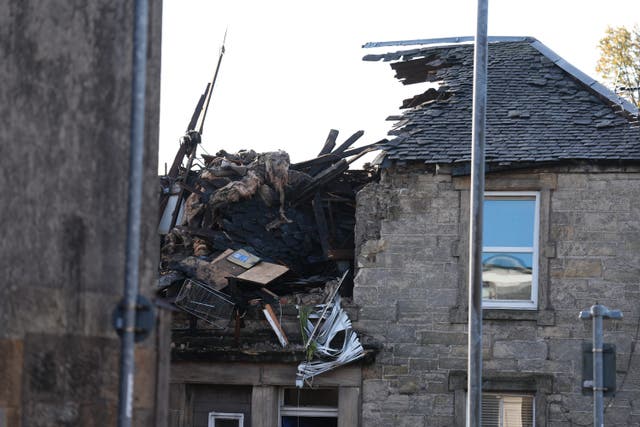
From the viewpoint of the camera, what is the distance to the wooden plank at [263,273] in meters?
19.1

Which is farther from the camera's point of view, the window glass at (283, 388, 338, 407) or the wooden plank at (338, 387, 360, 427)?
the window glass at (283, 388, 338, 407)

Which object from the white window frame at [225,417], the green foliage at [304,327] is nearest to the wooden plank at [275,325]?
the green foliage at [304,327]

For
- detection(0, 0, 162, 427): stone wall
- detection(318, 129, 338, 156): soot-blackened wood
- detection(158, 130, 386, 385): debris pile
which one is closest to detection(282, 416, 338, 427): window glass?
detection(158, 130, 386, 385): debris pile

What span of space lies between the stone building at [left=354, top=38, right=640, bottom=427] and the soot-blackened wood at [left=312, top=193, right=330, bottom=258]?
1.26 meters

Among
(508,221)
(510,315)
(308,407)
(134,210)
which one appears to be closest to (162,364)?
(134,210)

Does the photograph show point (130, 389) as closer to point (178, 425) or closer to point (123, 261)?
point (123, 261)

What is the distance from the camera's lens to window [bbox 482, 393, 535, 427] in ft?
60.3

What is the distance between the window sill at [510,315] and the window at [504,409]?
1.05 metres

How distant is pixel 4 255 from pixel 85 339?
880 mm

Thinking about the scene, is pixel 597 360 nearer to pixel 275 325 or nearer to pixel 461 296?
pixel 461 296

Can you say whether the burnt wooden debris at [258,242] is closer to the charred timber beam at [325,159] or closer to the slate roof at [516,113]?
the charred timber beam at [325,159]

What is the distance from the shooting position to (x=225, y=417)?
19.2m

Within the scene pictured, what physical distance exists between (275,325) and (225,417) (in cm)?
160

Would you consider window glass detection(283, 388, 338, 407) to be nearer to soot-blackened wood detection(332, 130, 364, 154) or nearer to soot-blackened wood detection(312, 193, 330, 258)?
soot-blackened wood detection(312, 193, 330, 258)
